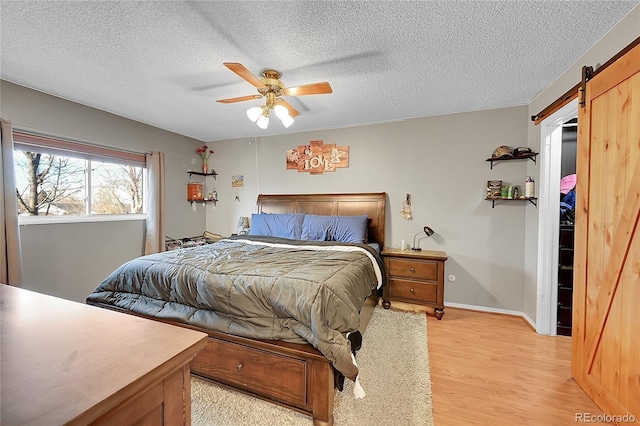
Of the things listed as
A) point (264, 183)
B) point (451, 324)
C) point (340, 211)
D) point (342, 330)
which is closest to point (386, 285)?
point (451, 324)

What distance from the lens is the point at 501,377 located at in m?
1.93

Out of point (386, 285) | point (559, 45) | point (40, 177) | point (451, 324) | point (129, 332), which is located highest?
point (559, 45)

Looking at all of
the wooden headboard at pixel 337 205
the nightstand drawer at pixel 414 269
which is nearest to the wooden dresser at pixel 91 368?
the nightstand drawer at pixel 414 269

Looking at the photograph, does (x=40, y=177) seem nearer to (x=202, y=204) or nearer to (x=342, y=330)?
(x=202, y=204)

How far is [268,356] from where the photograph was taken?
160cm

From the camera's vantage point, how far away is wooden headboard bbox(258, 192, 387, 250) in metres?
3.50

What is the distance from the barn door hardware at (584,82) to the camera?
6.02 feet

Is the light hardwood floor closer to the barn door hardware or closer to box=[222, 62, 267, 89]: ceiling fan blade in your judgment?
the barn door hardware

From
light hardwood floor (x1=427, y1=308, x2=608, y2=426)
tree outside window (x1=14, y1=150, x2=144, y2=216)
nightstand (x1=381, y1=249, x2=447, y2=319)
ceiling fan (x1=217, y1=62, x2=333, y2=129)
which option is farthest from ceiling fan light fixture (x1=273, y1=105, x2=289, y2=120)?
tree outside window (x1=14, y1=150, x2=144, y2=216)

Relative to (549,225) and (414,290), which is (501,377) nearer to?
(414,290)

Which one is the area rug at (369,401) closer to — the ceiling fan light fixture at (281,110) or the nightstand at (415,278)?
the nightstand at (415,278)

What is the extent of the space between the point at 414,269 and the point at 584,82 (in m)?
2.09

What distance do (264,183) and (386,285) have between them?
2.46 m

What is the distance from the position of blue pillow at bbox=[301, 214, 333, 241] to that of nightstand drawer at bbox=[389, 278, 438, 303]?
97 centimetres
